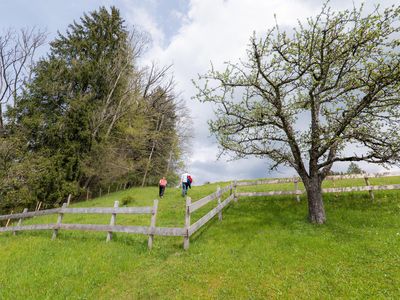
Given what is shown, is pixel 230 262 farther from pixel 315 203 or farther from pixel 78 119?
pixel 78 119

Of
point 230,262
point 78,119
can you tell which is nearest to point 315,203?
point 230,262

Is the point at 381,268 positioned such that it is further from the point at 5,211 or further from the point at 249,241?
the point at 5,211

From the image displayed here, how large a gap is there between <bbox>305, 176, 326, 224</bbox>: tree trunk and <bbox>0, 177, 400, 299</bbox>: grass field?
351 mm

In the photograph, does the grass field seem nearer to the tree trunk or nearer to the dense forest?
the tree trunk

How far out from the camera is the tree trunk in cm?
918

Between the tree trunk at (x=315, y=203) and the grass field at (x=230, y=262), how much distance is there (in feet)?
1.15

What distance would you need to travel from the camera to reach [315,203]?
30.6 ft

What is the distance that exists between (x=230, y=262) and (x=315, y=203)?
4.90 meters

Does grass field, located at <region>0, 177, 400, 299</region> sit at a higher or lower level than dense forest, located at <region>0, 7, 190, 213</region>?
lower

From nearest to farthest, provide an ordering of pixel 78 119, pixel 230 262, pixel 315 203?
pixel 230 262 → pixel 315 203 → pixel 78 119

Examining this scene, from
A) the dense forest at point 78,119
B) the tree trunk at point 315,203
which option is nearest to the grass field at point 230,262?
the tree trunk at point 315,203

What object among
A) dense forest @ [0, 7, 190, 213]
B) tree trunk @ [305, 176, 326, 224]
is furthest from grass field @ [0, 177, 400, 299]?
dense forest @ [0, 7, 190, 213]

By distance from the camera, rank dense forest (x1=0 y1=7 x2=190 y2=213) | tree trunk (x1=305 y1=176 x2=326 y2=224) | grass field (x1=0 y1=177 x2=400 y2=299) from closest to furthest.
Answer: grass field (x1=0 y1=177 x2=400 y2=299), tree trunk (x1=305 y1=176 x2=326 y2=224), dense forest (x1=0 y1=7 x2=190 y2=213)

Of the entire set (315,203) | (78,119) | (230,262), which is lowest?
(230,262)
